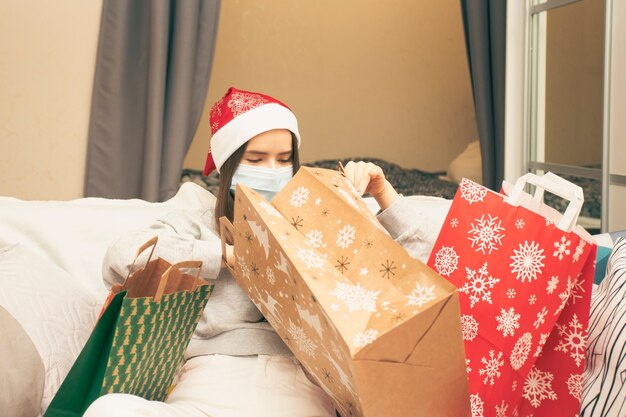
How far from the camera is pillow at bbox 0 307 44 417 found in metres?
1.04

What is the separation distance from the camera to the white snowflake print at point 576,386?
98cm

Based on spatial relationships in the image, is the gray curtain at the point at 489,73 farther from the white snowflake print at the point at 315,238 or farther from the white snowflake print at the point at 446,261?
the white snowflake print at the point at 315,238

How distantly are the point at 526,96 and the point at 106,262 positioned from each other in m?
1.89

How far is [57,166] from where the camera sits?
234 centimetres

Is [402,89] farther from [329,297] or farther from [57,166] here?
[329,297]

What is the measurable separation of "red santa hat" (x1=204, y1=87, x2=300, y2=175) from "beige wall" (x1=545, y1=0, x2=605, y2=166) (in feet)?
4.01

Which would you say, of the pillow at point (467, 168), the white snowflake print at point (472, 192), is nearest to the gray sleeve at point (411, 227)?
the white snowflake print at point (472, 192)

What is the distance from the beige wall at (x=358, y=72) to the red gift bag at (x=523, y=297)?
3.16m

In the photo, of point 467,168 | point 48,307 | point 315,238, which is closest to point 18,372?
point 48,307

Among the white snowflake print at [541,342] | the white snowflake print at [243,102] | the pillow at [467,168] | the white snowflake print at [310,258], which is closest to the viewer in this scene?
the white snowflake print at [310,258]

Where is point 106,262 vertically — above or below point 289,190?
below

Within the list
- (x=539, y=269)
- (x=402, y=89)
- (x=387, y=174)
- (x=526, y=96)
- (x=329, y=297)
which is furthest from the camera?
(x=402, y=89)

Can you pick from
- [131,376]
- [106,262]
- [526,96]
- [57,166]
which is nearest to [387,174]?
[526,96]

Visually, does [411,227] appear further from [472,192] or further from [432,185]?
[432,185]
